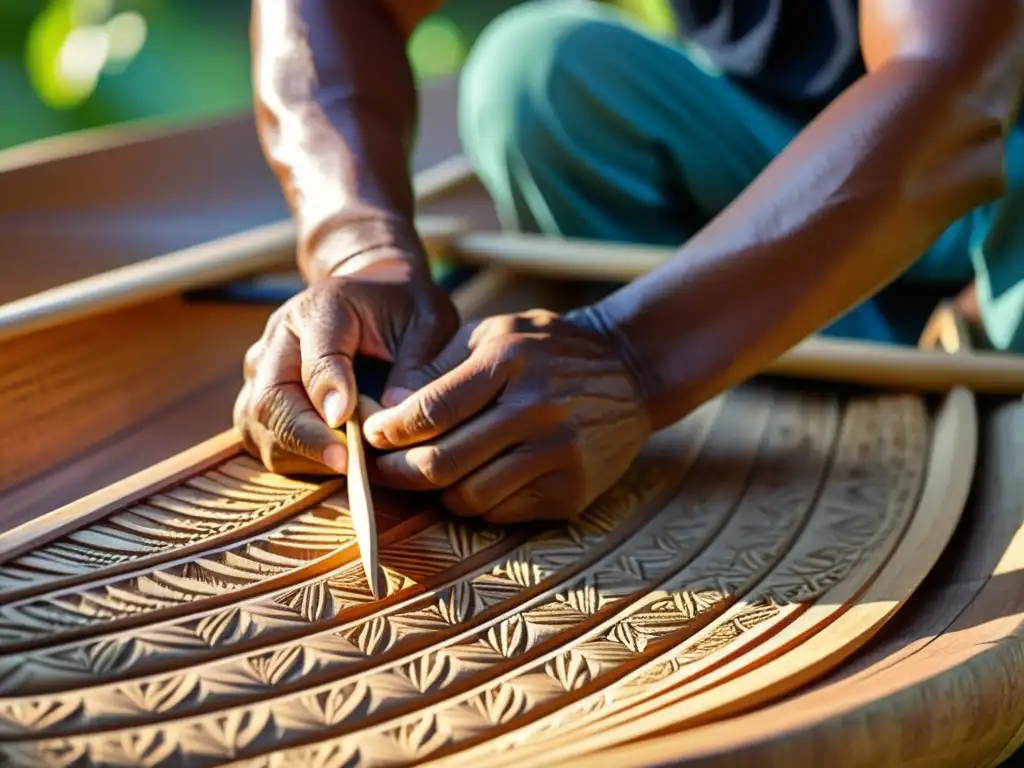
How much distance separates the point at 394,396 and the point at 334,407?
0.04 meters

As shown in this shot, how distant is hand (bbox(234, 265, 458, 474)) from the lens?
25.2 inches

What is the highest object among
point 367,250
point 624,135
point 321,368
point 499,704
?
point 624,135

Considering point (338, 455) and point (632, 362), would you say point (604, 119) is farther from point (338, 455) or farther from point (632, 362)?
point (338, 455)

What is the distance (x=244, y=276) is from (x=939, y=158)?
2.14 ft

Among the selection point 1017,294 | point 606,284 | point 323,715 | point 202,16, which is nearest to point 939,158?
point 1017,294

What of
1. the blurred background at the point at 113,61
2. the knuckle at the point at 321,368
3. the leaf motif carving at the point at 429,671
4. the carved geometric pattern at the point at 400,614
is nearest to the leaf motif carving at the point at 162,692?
the carved geometric pattern at the point at 400,614

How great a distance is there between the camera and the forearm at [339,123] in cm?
80

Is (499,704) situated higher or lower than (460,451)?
lower

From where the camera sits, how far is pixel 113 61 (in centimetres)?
227

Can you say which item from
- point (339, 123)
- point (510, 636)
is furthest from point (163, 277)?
point (510, 636)

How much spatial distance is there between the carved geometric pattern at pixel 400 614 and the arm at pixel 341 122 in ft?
0.69

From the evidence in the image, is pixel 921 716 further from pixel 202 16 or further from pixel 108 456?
pixel 202 16

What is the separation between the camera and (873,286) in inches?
29.0

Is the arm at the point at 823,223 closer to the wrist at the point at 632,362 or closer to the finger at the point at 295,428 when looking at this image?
the wrist at the point at 632,362
